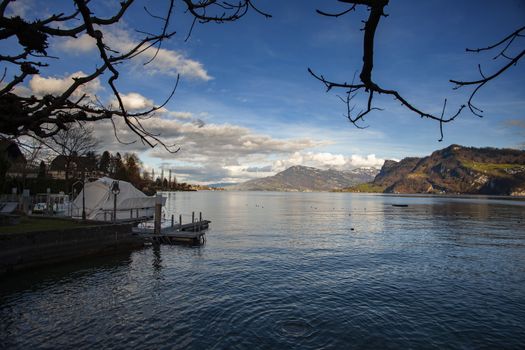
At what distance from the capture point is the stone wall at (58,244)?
18.1m

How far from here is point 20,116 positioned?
140 inches

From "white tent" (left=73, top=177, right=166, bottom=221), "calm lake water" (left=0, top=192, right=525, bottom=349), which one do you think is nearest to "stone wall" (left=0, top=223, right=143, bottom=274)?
"calm lake water" (left=0, top=192, right=525, bottom=349)

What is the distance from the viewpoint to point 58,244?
21375 mm

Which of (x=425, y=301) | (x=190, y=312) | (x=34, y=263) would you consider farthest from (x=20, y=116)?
(x=34, y=263)

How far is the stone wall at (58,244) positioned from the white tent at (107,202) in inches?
444

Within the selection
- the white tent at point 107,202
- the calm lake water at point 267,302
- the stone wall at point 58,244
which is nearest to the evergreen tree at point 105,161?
the white tent at point 107,202

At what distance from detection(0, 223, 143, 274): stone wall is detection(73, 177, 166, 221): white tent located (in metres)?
11.3

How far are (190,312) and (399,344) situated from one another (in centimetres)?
845

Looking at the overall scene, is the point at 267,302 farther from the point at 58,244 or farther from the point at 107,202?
the point at 107,202

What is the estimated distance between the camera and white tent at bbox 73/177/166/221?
40.4m

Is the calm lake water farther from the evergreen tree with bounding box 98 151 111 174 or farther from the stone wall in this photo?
the evergreen tree with bounding box 98 151 111 174

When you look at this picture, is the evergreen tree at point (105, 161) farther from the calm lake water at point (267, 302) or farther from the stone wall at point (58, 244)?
the calm lake water at point (267, 302)

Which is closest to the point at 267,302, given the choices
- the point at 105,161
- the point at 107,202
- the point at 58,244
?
the point at 58,244

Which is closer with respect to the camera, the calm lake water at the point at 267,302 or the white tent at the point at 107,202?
the calm lake water at the point at 267,302
